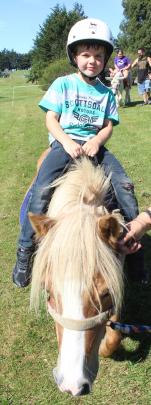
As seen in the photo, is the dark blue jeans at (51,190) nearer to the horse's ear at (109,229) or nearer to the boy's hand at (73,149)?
the boy's hand at (73,149)

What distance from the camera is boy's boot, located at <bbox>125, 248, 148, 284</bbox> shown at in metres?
3.75

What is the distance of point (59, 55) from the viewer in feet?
141

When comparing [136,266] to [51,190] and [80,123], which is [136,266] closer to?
[51,190]

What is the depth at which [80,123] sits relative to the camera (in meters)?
3.74

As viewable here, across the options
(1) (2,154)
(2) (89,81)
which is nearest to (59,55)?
(1) (2,154)

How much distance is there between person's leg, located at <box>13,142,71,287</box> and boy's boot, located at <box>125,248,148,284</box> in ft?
2.69

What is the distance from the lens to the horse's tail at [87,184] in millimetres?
2779

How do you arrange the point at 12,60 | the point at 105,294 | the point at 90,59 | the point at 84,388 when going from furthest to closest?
1. the point at 12,60
2. the point at 90,59
3. the point at 105,294
4. the point at 84,388

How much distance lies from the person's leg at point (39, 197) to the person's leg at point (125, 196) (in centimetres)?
36

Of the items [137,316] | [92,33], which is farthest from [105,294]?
[92,33]

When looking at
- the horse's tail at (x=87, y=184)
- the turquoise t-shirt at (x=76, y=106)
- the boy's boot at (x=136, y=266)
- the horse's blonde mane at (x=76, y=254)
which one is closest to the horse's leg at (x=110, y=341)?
the boy's boot at (x=136, y=266)

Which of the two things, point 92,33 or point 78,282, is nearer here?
point 78,282

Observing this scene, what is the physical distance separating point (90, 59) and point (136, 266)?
1.72 meters

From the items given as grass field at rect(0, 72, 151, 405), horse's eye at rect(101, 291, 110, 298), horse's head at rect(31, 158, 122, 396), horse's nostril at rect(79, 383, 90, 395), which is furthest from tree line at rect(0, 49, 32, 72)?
horse's nostril at rect(79, 383, 90, 395)
